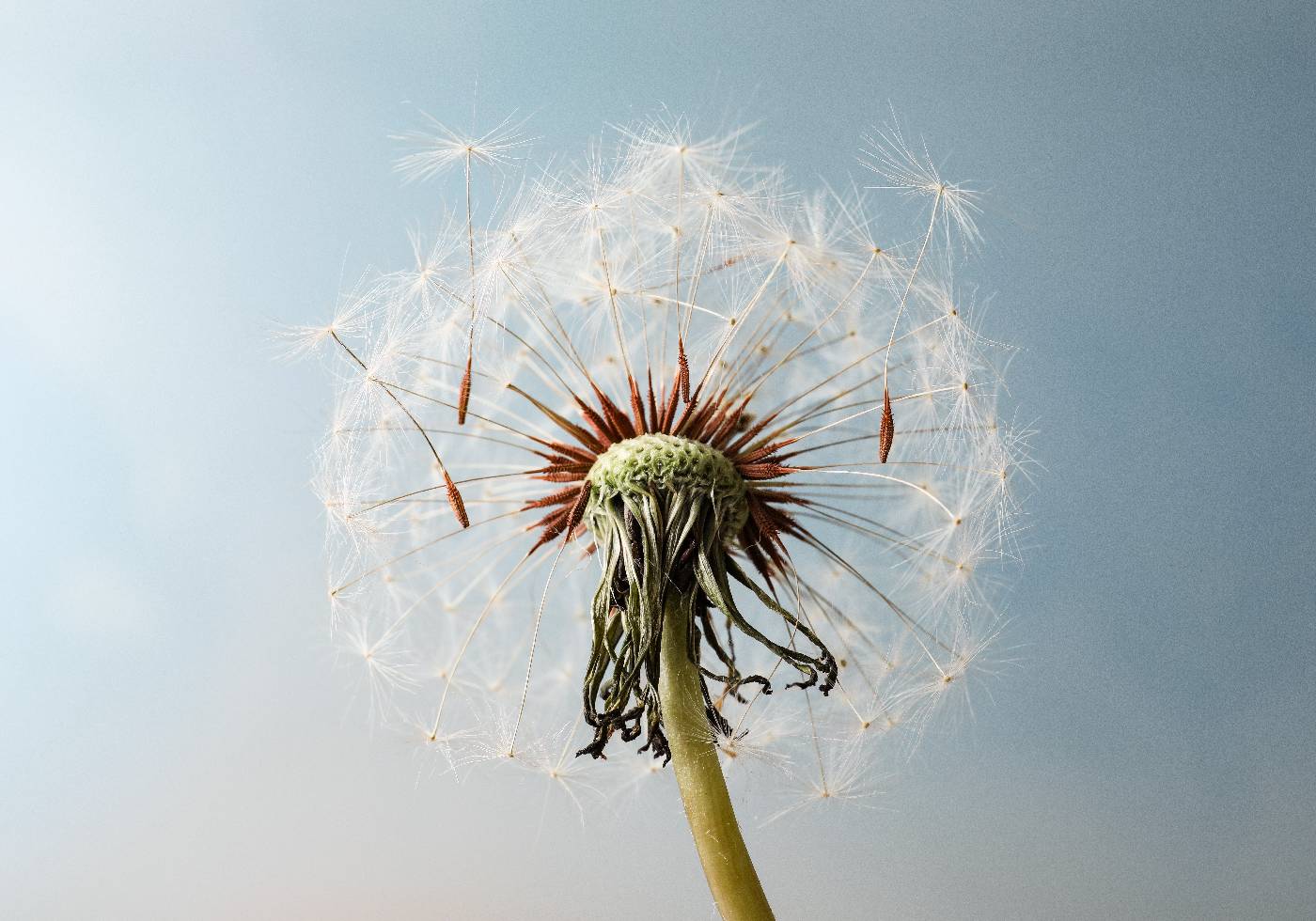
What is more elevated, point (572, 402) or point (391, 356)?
point (391, 356)

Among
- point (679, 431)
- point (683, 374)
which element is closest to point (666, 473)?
point (679, 431)

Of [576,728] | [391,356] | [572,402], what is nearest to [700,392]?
[572,402]

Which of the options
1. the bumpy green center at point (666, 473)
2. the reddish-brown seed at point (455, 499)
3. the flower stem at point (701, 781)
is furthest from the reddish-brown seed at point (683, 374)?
the reddish-brown seed at point (455, 499)

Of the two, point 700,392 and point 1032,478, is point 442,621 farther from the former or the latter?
point 1032,478

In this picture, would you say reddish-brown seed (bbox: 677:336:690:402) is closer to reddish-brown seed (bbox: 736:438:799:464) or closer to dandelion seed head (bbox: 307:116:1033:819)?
dandelion seed head (bbox: 307:116:1033:819)

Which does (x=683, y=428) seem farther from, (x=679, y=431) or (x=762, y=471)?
(x=762, y=471)
